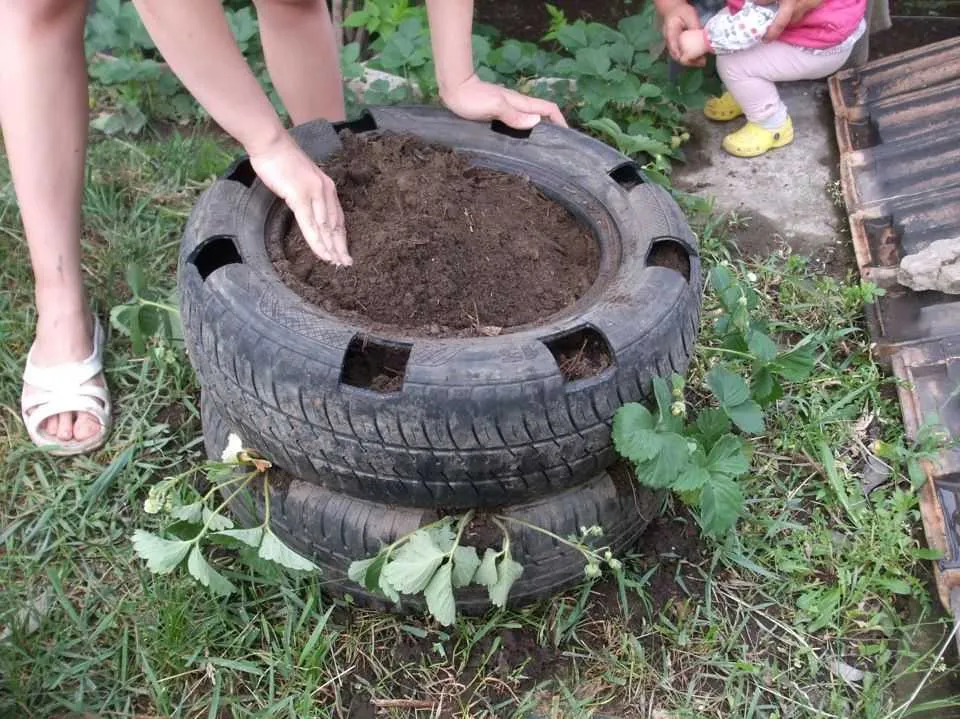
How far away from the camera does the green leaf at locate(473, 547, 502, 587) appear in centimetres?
175

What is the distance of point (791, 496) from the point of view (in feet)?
7.48

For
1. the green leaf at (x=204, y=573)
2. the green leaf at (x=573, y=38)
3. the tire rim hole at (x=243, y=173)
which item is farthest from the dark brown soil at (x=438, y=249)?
the green leaf at (x=573, y=38)

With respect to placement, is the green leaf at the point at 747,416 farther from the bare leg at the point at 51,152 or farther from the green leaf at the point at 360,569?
the bare leg at the point at 51,152

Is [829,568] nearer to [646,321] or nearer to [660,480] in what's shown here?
[660,480]

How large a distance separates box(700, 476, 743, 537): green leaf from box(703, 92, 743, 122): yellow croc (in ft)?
6.93

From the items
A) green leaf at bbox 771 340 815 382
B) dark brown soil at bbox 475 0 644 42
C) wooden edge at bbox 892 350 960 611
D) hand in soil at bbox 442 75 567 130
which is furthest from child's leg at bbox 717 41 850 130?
green leaf at bbox 771 340 815 382

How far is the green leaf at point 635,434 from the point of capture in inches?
65.9

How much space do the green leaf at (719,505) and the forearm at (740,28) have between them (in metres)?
1.96

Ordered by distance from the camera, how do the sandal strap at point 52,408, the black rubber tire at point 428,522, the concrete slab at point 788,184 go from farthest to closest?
the concrete slab at point 788,184 → the sandal strap at point 52,408 → the black rubber tire at point 428,522

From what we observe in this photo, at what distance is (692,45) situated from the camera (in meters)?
3.21

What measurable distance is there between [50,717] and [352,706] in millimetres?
588

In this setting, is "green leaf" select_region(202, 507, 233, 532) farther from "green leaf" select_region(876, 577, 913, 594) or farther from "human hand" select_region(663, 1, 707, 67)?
"human hand" select_region(663, 1, 707, 67)

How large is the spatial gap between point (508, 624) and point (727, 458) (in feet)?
1.92

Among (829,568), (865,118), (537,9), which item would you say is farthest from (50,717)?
(537,9)
